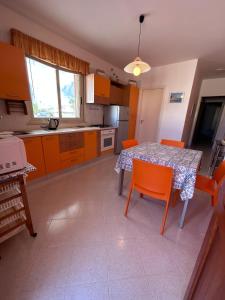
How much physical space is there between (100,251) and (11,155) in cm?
120

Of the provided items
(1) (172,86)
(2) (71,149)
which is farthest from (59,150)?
(1) (172,86)

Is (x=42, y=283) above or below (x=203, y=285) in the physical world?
below

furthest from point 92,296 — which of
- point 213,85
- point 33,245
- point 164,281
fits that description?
point 213,85

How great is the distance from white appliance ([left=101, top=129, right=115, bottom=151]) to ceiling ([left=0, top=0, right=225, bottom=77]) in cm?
194

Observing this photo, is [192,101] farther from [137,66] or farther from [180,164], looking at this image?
[180,164]

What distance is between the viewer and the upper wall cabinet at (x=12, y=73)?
1.82 m

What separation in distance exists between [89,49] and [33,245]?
384 centimetres

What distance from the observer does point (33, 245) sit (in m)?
1.32

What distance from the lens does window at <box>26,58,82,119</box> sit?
2545 millimetres

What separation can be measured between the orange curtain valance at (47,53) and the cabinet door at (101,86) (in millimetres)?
329

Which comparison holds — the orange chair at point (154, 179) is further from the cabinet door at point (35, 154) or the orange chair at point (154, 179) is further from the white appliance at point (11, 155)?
the cabinet door at point (35, 154)

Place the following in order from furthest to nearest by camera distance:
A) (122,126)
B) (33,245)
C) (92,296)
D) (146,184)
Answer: (122,126) → (146,184) → (33,245) → (92,296)

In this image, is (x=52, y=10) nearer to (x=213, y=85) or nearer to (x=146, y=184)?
(x=146, y=184)

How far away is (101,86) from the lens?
3.42 meters
